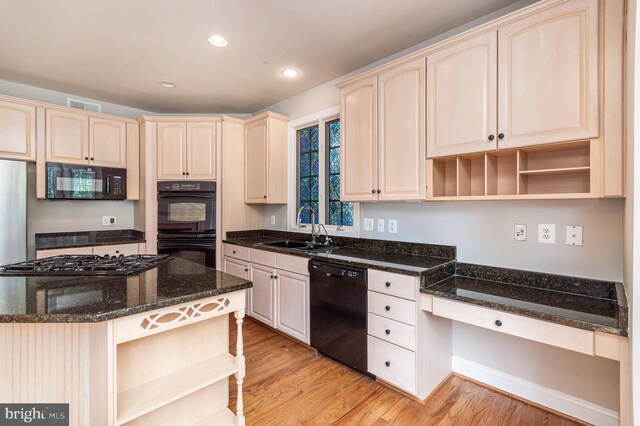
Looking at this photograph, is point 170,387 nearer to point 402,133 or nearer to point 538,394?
point 402,133

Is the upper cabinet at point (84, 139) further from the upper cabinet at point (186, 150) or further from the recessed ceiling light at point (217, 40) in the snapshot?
the recessed ceiling light at point (217, 40)

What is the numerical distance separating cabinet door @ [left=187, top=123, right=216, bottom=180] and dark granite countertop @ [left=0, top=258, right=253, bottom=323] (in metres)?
2.12

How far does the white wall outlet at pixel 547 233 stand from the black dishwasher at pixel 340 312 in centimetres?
113

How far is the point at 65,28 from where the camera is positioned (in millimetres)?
2262

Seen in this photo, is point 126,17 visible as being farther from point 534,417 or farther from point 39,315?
point 534,417

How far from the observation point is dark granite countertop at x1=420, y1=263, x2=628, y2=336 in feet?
4.61

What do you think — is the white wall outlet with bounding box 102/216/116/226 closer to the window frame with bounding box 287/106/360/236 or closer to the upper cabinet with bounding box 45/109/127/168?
the upper cabinet with bounding box 45/109/127/168

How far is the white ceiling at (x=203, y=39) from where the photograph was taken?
6.71 ft

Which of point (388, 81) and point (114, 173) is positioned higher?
point (388, 81)

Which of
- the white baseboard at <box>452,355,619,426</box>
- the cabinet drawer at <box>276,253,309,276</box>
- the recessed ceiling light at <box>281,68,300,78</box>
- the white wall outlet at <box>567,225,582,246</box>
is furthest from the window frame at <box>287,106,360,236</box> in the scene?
the white wall outlet at <box>567,225,582,246</box>

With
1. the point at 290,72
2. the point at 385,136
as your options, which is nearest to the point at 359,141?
the point at 385,136

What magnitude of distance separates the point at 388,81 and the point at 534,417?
7.93 feet

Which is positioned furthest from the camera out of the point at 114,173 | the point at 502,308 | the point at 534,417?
the point at 114,173

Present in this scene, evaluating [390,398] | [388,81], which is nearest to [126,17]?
[388,81]
